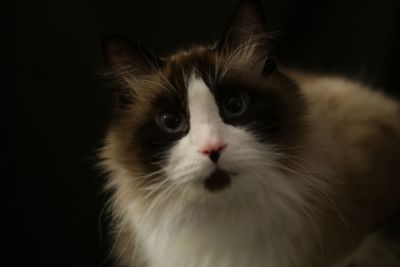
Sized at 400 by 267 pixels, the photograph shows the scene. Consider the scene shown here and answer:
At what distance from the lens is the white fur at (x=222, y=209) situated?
0.96 metres

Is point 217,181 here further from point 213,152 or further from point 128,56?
point 128,56

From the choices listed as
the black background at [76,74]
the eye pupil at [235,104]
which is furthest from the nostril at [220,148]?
the black background at [76,74]

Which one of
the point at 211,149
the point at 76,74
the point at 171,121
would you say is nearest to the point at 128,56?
the point at 171,121

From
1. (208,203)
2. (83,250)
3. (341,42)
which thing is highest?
(341,42)

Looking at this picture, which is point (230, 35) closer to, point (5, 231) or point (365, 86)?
point (365, 86)

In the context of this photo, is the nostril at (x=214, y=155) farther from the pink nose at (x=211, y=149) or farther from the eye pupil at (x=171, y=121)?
the eye pupil at (x=171, y=121)

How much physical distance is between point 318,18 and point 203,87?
77 centimetres

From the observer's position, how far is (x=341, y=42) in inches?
66.4

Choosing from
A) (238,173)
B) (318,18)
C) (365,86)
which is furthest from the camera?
(318,18)

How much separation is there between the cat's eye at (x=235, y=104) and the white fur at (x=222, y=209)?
28 mm

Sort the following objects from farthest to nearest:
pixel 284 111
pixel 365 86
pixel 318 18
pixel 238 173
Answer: pixel 318 18 → pixel 365 86 → pixel 284 111 → pixel 238 173

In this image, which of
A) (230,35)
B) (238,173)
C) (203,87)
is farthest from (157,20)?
(238,173)

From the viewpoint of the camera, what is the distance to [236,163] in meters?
0.95

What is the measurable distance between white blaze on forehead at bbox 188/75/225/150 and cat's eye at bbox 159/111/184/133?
30 millimetres
